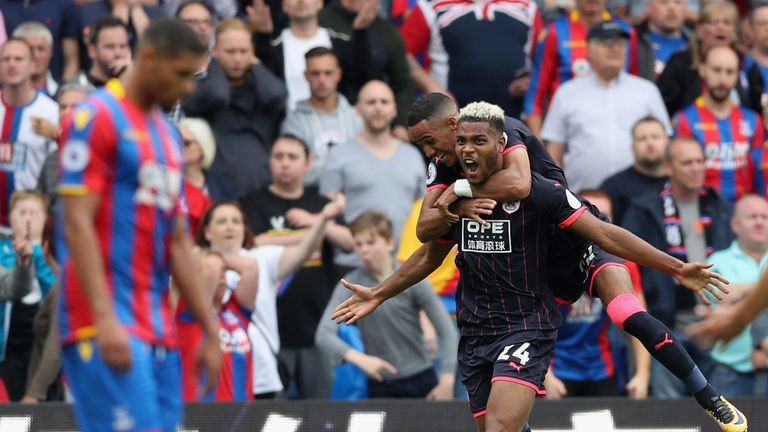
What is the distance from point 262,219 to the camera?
11070 mm

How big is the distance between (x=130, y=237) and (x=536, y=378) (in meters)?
2.65

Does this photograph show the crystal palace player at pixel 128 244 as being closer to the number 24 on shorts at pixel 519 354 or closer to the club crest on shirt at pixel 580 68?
the number 24 on shorts at pixel 519 354

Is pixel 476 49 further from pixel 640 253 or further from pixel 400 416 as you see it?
pixel 640 253

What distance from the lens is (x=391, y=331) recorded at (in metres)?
10.4

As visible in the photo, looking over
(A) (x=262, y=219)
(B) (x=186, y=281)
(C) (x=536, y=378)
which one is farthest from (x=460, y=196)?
(A) (x=262, y=219)

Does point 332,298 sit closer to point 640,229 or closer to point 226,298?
point 226,298

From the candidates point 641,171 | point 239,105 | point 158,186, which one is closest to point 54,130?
point 239,105

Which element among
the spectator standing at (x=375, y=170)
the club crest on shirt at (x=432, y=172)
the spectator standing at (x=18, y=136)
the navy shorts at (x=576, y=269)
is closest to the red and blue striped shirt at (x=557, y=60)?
the spectator standing at (x=375, y=170)

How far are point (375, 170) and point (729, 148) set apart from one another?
10.4ft

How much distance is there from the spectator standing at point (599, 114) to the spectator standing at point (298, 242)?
233 cm

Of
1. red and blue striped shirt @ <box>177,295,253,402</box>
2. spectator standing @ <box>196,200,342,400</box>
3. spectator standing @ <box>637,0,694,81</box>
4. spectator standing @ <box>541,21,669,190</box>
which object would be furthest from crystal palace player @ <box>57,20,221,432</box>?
spectator standing @ <box>637,0,694,81</box>

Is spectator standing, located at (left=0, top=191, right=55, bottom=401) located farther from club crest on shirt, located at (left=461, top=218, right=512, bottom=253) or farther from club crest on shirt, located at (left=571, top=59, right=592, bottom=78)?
club crest on shirt, located at (left=571, top=59, right=592, bottom=78)

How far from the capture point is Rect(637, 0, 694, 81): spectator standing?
13.2m

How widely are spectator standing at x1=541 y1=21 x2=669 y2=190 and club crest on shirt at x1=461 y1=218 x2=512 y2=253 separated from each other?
4.69 metres
